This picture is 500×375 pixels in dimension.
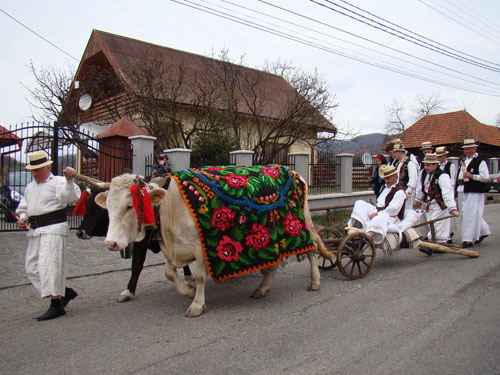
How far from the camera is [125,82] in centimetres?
1445

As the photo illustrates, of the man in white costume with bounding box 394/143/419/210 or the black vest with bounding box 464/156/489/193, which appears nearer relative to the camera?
the man in white costume with bounding box 394/143/419/210

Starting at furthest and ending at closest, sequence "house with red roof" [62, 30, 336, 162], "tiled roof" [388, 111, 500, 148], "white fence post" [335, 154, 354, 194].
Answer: "tiled roof" [388, 111, 500, 148]
"house with red roof" [62, 30, 336, 162]
"white fence post" [335, 154, 354, 194]

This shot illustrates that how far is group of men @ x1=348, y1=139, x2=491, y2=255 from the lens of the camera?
6500 millimetres

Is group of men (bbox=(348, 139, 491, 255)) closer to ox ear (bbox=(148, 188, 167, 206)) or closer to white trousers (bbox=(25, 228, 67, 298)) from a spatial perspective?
ox ear (bbox=(148, 188, 167, 206))

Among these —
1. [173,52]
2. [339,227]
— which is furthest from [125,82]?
[339,227]

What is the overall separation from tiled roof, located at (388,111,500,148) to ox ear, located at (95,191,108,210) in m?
25.1

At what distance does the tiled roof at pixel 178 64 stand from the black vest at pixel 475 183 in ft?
28.7

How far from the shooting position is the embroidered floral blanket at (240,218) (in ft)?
15.0

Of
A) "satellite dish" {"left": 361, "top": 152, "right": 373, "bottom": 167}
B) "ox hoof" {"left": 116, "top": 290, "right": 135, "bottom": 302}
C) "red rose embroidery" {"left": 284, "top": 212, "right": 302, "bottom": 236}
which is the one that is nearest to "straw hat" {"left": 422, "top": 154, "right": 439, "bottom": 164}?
"red rose embroidery" {"left": 284, "top": 212, "right": 302, "bottom": 236}

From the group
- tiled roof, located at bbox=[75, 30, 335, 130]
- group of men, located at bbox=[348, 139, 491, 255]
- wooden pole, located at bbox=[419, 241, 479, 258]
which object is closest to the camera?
group of men, located at bbox=[348, 139, 491, 255]

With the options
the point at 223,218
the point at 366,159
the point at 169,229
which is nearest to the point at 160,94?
the point at 366,159

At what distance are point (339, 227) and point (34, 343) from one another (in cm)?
466

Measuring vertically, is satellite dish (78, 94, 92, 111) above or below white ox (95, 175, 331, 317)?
above

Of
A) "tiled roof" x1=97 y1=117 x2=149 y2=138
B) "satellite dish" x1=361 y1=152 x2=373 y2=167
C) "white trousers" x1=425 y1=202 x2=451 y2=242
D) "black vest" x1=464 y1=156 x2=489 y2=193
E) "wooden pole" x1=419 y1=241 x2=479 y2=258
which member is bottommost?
"wooden pole" x1=419 y1=241 x2=479 y2=258
